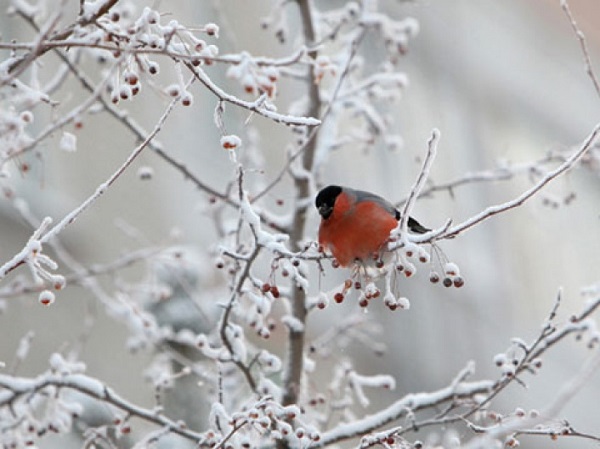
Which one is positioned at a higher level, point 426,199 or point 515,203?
point 426,199

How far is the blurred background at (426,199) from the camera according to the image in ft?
22.2

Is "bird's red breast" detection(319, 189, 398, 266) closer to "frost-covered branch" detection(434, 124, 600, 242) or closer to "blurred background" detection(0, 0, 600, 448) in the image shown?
"frost-covered branch" detection(434, 124, 600, 242)

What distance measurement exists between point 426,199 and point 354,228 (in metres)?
5.05

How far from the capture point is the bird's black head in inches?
147

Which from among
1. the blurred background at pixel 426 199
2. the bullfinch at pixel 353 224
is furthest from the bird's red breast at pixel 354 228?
the blurred background at pixel 426 199

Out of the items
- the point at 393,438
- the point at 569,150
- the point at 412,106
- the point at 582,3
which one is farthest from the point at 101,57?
the point at 582,3

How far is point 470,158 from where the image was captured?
10.6 meters

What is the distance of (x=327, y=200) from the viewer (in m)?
3.79

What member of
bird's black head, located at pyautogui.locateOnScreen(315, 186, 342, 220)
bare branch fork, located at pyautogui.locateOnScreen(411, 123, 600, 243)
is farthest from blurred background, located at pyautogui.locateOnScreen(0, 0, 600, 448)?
bare branch fork, located at pyautogui.locateOnScreen(411, 123, 600, 243)

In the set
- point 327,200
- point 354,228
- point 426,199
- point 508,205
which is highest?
point 426,199

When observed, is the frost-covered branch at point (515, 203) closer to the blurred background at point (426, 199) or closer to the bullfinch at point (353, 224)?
the bullfinch at point (353, 224)

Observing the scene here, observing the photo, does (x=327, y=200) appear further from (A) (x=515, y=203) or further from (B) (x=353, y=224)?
(A) (x=515, y=203)

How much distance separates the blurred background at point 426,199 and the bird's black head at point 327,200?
3.70 feet

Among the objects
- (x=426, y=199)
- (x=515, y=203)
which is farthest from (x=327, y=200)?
(x=426, y=199)
